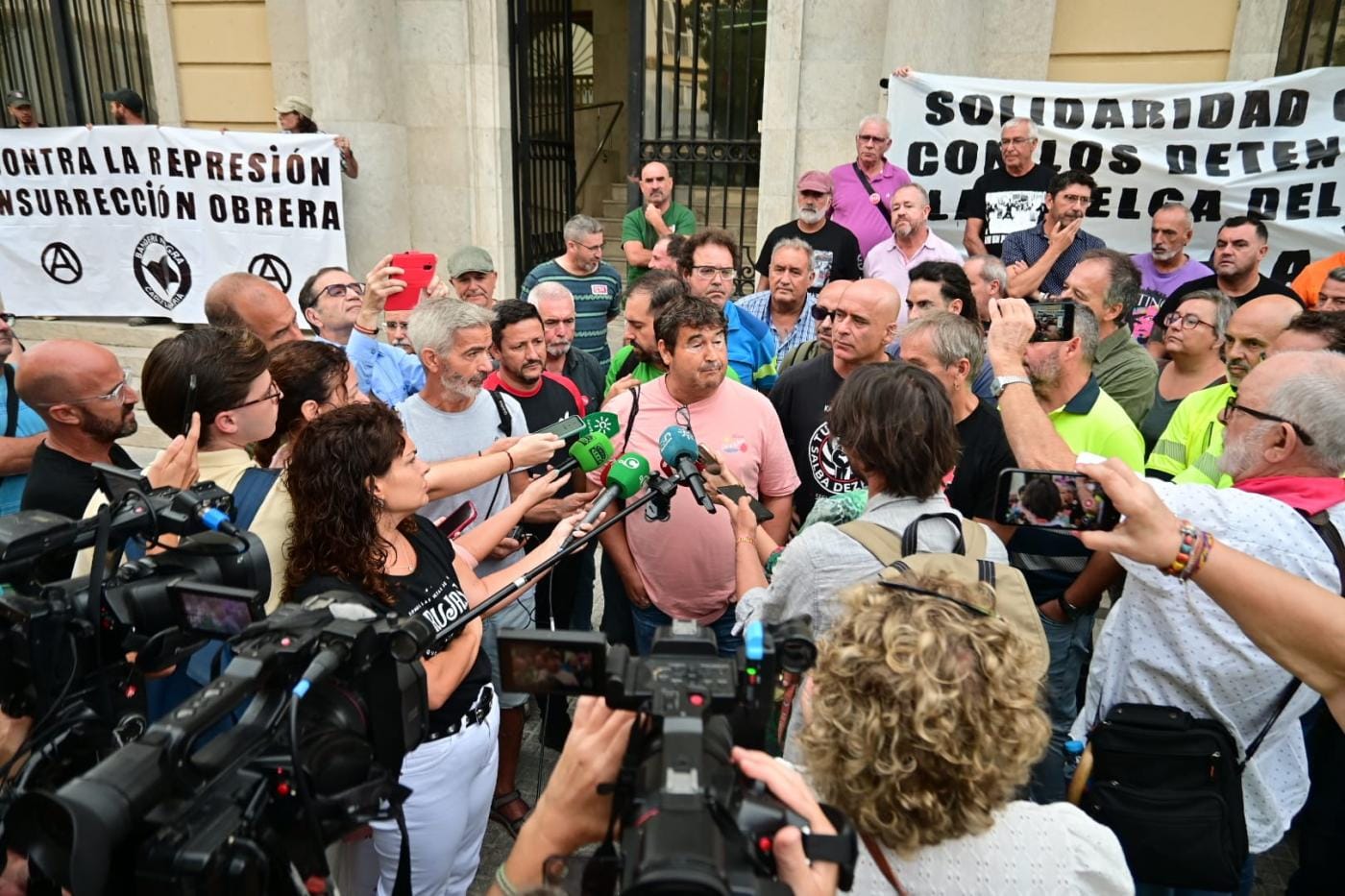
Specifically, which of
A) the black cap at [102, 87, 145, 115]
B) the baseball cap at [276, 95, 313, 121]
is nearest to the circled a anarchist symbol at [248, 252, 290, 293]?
the baseball cap at [276, 95, 313, 121]

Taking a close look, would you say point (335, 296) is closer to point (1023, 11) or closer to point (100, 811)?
point (100, 811)

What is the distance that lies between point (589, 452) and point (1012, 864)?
1.93 m

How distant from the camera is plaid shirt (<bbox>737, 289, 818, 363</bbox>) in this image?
4.86 metres

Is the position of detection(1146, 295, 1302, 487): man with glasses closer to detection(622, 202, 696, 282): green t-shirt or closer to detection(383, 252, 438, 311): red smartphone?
detection(383, 252, 438, 311): red smartphone

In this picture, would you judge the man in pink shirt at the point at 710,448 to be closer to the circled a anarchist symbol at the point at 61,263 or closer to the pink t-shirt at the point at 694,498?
the pink t-shirt at the point at 694,498

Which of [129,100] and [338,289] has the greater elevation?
[129,100]

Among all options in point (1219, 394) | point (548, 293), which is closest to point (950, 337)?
point (1219, 394)

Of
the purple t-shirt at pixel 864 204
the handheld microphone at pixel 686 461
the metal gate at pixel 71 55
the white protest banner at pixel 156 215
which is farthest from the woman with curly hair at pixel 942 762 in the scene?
the metal gate at pixel 71 55

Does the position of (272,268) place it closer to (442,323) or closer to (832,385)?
(442,323)

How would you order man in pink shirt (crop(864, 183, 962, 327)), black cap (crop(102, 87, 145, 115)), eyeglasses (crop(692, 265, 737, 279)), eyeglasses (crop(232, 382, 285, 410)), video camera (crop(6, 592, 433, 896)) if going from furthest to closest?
black cap (crop(102, 87, 145, 115)) → man in pink shirt (crop(864, 183, 962, 327)) → eyeglasses (crop(692, 265, 737, 279)) → eyeglasses (crop(232, 382, 285, 410)) → video camera (crop(6, 592, 433, 896))

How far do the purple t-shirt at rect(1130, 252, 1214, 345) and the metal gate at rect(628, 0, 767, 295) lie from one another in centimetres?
318

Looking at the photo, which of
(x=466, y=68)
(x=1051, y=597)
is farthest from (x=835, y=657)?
(x=466, y=68)

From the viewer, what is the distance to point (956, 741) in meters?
1.27

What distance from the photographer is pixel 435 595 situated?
7.26 feet
